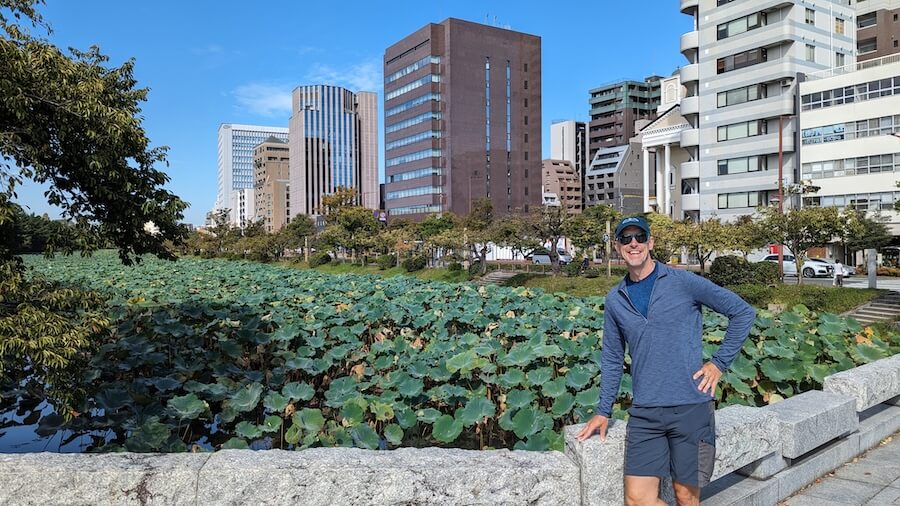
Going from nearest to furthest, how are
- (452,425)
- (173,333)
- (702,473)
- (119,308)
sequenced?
(702,473) < (452,425) < (173,333) < (119,308)

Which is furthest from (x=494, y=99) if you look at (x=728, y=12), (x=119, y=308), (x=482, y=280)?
(x=119, y=308)

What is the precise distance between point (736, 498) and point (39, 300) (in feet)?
20.9

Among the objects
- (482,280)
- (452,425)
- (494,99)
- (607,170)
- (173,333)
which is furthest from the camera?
(607,170)

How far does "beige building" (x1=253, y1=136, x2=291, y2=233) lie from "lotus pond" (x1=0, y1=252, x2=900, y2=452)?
138929 millimetres

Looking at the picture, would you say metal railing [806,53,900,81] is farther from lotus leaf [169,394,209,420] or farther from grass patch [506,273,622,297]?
lotus leaf [169,394,209,420]

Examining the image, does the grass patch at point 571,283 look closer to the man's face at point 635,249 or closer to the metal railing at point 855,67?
the man's face at point 635,249

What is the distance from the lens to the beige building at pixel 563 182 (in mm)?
117688

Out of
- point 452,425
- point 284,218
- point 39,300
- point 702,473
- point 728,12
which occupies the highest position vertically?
point 728,12

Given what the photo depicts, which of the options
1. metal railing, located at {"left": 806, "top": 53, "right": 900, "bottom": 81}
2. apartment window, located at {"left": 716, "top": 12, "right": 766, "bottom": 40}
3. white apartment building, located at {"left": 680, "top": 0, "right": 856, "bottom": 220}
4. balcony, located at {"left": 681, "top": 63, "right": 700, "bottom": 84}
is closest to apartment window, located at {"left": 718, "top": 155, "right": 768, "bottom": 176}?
white apartment building, located at {"left": 680, "top": 0, "right": 856, "bottom": 220}

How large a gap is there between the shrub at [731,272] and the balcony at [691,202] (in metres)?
27.1

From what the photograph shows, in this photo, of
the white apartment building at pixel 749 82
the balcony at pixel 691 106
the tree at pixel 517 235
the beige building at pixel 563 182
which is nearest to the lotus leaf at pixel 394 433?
the tree at pixel 517 235

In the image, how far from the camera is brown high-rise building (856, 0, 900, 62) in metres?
54.5

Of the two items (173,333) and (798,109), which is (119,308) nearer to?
(173,333)

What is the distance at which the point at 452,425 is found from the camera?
22.7ft
